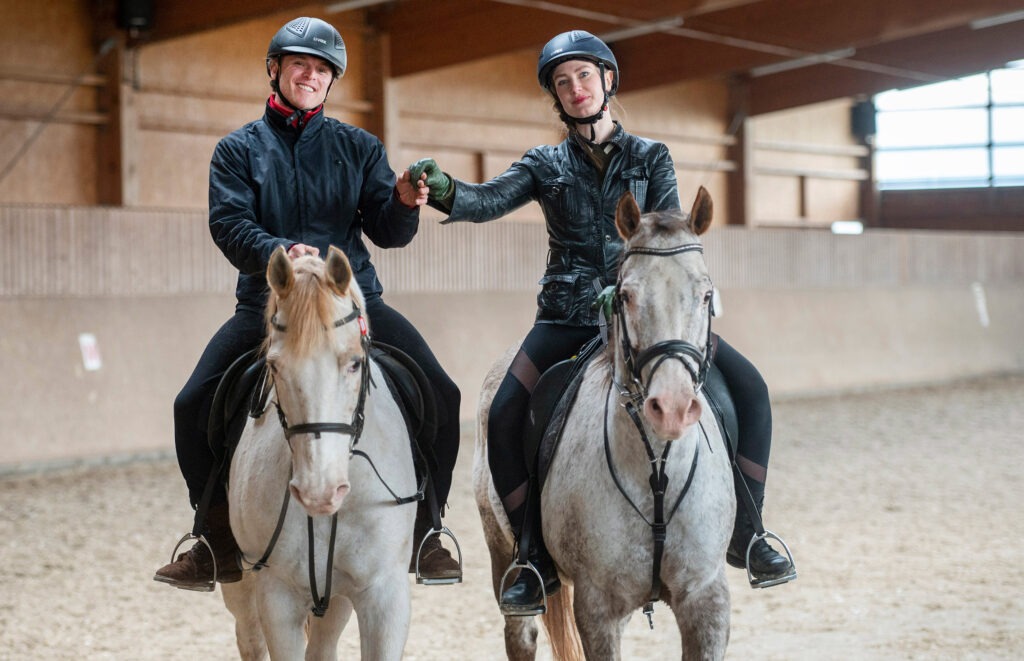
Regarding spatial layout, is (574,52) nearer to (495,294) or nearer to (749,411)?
(749,411)

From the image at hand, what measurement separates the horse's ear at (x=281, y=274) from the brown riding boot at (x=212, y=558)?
98 centimetres

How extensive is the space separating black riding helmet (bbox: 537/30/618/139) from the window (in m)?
18.2

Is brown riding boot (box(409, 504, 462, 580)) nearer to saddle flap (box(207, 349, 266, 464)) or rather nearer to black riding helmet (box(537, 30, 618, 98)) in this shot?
saddle flap (box(207, 349, 266, 464))

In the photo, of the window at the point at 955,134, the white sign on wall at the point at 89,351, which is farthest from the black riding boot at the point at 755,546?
the window at the point at 955,134

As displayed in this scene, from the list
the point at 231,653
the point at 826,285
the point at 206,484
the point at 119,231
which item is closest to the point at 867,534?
the point at 231,653

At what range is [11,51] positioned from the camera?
398 inches

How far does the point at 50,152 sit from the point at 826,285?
9050mm

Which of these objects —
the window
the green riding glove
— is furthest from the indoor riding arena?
the window

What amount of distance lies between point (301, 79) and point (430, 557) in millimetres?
1410

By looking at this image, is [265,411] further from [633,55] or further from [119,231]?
[633,55]

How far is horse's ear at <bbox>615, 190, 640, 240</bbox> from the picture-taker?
9.37 feet

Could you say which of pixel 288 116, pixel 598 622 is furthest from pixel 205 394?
pixel 598 622

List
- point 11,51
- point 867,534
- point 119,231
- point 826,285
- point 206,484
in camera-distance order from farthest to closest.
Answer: point 826,285 → point 11,51 → point 119,231 → point 867,534 → point 206,484

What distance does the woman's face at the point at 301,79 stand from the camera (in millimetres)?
3215
